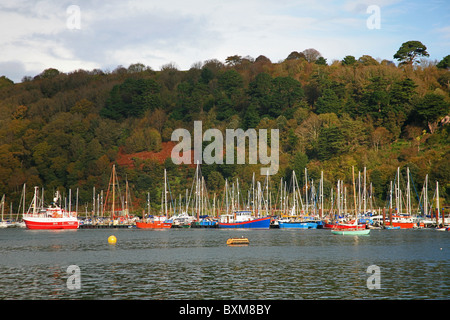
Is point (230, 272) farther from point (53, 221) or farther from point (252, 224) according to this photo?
point (53, 221)

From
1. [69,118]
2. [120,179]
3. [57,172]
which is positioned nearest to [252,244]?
[120,179]

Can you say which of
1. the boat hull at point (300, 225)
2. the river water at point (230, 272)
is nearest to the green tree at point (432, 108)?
the boat hull at point (300, 225)

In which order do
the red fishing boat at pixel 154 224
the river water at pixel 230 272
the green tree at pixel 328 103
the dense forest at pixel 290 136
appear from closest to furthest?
the river water at pixel 230 272 < the red fishing boat at pixel 154 224 < the dense forest at pixel 290 136 < the green tree at pixel 328 103

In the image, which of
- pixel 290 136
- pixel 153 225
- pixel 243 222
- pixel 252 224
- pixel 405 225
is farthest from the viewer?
pixel 290 136

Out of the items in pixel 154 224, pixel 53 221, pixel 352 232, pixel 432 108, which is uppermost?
pixel 432 108

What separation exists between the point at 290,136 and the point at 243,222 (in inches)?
2259

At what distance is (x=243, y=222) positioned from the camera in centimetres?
11081

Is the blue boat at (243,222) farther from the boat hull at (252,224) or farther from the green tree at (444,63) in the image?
the green tree at (444,63)

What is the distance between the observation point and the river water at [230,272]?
36844 mm

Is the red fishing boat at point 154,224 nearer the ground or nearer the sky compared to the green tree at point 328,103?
nearer the ground

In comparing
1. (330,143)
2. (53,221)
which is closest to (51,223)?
(53,221)

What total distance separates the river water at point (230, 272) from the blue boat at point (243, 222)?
120ft

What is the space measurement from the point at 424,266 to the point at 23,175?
143 metres
